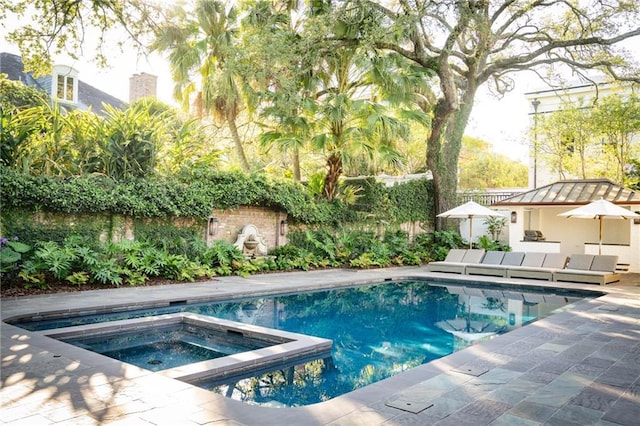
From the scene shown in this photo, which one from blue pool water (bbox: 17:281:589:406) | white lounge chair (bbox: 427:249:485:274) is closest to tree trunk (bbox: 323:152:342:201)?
white lounge chair (bbox: 427:249:485:274)

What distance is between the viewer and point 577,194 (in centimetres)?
1741

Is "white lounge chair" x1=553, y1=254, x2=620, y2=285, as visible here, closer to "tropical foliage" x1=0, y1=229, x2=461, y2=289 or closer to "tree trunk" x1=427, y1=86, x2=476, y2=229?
"tropical foliage" x1=0, y1=229, x2=461, y2=289

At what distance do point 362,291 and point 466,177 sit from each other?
1142 inches

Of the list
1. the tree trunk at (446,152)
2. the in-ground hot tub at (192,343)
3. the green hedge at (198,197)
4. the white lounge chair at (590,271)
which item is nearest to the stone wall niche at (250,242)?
the green hedge at (198,197)

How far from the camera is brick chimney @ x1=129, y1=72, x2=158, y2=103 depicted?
84.8 ft

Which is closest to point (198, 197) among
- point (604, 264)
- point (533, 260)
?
point (533, 260)

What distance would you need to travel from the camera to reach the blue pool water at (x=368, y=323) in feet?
17.6

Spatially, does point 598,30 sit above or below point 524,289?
above

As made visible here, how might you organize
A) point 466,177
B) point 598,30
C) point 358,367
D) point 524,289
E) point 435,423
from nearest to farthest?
1. point 435,423
2. point 358,367
3. point 524,289
4. point 598,30
5. point 466,177

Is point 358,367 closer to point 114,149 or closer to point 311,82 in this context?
point 114,149

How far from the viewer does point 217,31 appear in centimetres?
1767

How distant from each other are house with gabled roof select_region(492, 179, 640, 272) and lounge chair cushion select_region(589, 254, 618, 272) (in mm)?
2800

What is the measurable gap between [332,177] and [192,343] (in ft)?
37.3

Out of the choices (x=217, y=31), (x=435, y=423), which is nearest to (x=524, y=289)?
(x=435, y=423)
